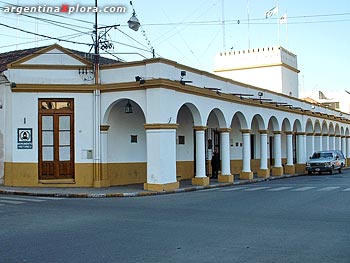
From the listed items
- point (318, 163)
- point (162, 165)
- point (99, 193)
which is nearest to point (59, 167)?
point (99, 193)

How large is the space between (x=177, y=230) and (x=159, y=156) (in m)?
9.71

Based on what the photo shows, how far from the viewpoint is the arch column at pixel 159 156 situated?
20.0 metres

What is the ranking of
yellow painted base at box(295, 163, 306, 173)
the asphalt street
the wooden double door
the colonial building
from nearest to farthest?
the asphalt street < the colonial building < the wooden double door < yellow painted base at box(295, 163, 306, 173)

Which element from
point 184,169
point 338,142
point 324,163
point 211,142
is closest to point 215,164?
point 211,142

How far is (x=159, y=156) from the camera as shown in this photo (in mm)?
20016

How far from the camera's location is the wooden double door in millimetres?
21422

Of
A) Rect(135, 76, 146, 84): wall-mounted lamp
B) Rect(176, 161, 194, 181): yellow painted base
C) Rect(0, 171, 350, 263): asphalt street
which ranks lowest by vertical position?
Rect(0, 171, 350, 263): asphalt street

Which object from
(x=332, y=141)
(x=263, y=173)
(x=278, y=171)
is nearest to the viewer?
(x=263, y=173)

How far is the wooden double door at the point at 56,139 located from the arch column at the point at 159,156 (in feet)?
12.6

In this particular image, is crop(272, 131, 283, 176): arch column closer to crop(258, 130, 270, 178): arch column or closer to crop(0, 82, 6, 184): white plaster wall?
crop(258, 130, 270, 178): arch column

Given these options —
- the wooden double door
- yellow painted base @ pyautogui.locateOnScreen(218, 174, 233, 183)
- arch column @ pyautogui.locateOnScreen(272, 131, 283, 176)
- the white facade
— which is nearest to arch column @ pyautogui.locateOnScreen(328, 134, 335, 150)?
the white facade

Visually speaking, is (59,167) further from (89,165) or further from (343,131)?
(343,131)

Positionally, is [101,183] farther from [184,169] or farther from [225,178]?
[225,178]

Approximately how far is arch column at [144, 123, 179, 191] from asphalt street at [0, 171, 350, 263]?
10.1 feet
